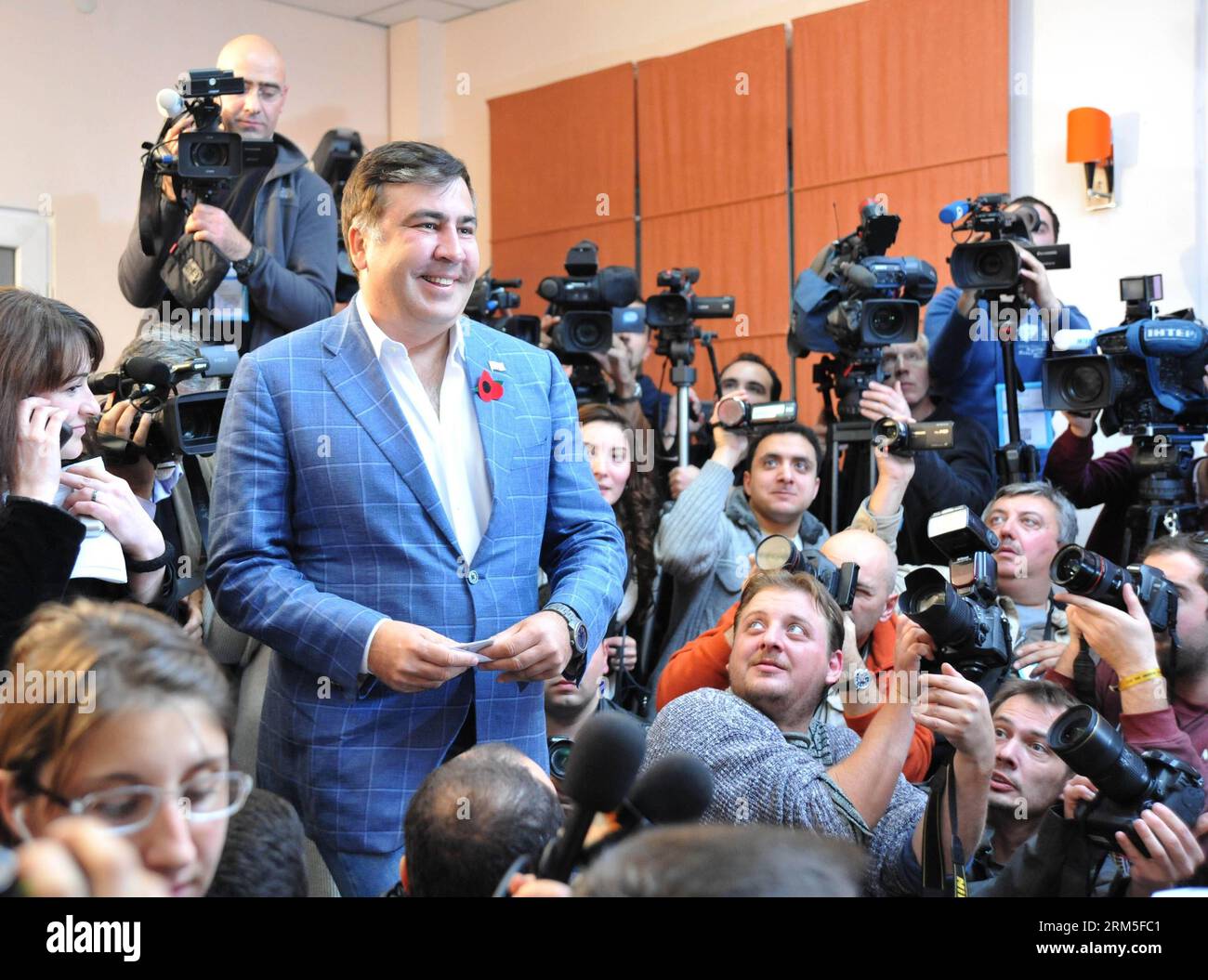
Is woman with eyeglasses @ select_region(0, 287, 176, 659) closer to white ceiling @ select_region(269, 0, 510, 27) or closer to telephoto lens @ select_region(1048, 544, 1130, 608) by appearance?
telephoto lens @ select_region(1048, 544, 1130, 608)

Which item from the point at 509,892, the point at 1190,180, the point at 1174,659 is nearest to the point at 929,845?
the point at 1174,659

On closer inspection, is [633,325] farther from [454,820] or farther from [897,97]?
[454,820]

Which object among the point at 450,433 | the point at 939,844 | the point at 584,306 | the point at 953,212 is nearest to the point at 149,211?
the point at 584,306

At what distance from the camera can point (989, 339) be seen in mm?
3785

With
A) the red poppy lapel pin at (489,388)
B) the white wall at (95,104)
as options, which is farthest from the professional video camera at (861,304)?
the white wall at (95,104)

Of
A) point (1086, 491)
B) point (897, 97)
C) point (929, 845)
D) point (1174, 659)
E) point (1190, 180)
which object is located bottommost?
point (929, 845)

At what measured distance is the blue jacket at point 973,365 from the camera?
3.89 m

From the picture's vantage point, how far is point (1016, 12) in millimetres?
5160

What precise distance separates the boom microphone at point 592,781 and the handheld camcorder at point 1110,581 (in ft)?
4.17

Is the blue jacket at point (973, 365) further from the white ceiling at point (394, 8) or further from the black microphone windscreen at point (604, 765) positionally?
the white ceiling at point (394, 8)

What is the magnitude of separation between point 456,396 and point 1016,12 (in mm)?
3918

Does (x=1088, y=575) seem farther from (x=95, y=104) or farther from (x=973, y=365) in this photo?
(x=95, y=104)

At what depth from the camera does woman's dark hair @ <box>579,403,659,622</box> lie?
11.4 ft

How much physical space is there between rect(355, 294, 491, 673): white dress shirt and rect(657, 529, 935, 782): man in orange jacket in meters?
0.75
